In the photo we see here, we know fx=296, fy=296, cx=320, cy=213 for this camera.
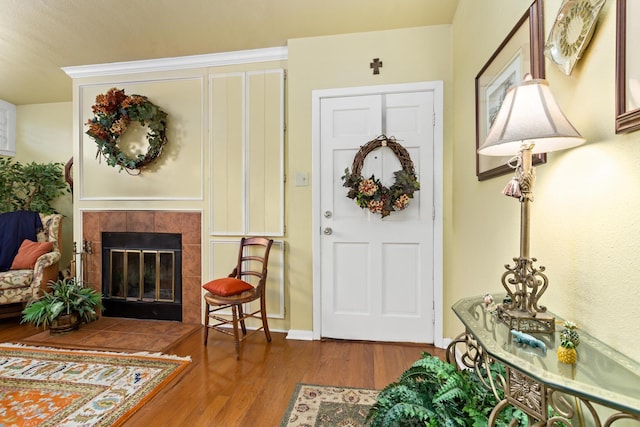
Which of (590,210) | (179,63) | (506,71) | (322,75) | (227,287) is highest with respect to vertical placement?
(179,63)

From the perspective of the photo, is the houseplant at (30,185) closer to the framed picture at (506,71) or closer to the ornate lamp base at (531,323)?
the framed picture at (506,71)

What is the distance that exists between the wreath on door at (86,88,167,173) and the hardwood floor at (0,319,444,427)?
1.73m

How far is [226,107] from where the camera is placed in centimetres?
278

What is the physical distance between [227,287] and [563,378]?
6.83ft

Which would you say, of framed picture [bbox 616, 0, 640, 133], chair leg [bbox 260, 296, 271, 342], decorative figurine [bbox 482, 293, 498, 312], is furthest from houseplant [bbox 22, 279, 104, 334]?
framed picture [bbox 616, 0, 640, 133]

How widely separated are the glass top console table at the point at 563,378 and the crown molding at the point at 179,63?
2673mm

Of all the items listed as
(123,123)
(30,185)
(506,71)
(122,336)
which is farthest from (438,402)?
(30,185)

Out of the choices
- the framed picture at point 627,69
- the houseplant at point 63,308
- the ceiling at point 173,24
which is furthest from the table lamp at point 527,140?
the houseplant at point 63,308

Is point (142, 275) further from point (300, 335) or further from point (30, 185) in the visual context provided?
point (30, 185)

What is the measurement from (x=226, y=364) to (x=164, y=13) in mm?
2596

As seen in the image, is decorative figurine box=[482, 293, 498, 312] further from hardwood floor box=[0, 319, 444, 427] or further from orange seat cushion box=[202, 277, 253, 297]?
orange seat cushion box=[202, 277, 253, 297]

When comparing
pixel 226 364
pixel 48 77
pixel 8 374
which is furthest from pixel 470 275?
pixel 48 77

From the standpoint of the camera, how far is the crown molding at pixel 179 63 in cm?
268

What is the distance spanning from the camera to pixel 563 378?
63cm
